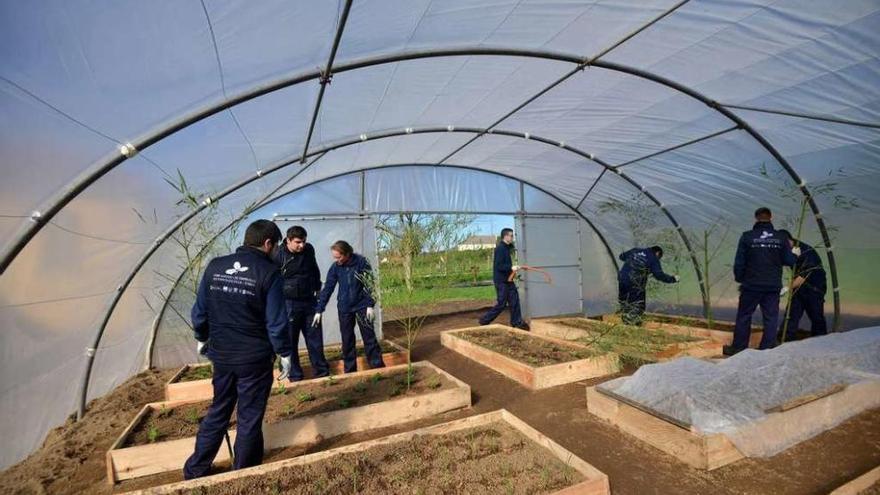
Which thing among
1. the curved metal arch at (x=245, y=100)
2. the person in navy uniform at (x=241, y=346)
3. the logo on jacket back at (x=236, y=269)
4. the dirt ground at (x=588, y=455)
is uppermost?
the curved metal arch at (x=245, y=100)

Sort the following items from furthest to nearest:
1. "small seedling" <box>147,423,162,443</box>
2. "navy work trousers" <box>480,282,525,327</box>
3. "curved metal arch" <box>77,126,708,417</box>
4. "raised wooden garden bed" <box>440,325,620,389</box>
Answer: "navy work trousers" <box>480,282,525,327</box> → "raised wooden garden bed" <box>440,325,620,389</box> → "curved metal arch" <box>77,126,708,417</box> → "small seedling" <box>147,423,162,443</box>

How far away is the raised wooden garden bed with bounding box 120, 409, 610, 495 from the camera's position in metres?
2.68

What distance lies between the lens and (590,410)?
14.1 feet

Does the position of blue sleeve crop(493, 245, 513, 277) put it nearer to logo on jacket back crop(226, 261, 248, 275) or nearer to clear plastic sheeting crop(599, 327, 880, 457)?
clear plastic sheeting crop(599, 327, 880, 457)

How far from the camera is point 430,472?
2902 millimetres

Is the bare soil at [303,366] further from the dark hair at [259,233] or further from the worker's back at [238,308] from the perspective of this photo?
the dark hair at [259,233]

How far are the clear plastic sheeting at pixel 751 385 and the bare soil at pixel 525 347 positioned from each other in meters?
1.54

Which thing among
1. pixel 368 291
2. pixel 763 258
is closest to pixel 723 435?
pixel 763 258

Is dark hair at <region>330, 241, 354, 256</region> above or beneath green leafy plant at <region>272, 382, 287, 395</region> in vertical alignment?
above

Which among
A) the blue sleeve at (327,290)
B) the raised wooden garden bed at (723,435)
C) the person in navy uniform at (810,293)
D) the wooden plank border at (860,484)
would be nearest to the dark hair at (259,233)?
the blue sleeve at (327,290)

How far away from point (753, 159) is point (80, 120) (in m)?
8.72

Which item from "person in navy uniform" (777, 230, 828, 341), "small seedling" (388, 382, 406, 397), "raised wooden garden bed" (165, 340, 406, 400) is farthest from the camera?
"person in navy uniform" (777, 230, 828, 341)

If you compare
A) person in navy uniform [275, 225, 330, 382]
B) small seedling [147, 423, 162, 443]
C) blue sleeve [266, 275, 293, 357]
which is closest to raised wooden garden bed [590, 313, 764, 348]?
person in navy uniform [275, 225, 330, 382]

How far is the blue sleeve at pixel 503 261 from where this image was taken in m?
8.49
